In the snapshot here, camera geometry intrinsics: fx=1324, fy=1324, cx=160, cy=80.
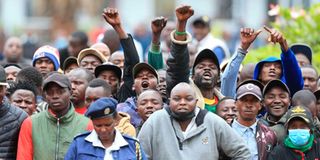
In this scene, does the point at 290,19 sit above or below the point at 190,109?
above

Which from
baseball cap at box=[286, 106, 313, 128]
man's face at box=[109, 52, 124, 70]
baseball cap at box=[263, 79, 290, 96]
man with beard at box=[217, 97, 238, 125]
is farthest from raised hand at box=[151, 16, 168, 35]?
man's face at box=[109, 52, 124, 70]

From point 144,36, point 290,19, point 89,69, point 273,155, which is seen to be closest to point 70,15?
point 144,36

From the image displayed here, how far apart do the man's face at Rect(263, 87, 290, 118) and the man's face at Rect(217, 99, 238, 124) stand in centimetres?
47

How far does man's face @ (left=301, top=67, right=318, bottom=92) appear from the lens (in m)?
16.8

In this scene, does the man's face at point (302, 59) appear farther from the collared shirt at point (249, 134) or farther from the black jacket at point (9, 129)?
the black jacket at point (9, 129)

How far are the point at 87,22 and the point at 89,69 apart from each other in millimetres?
25565

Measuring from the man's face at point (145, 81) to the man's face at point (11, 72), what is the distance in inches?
72.1

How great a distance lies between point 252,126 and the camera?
1468cm

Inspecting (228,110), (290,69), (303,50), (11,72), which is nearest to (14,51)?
(11,72)

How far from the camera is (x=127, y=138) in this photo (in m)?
13.5

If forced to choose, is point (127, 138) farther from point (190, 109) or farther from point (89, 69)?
point (89, 69)

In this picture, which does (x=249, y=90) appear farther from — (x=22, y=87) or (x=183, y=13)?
(x=22, y=87)

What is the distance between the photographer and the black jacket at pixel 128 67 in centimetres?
1605

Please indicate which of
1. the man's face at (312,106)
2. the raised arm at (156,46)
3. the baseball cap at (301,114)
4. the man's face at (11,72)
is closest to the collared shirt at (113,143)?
the baseball cap at (301,114)
